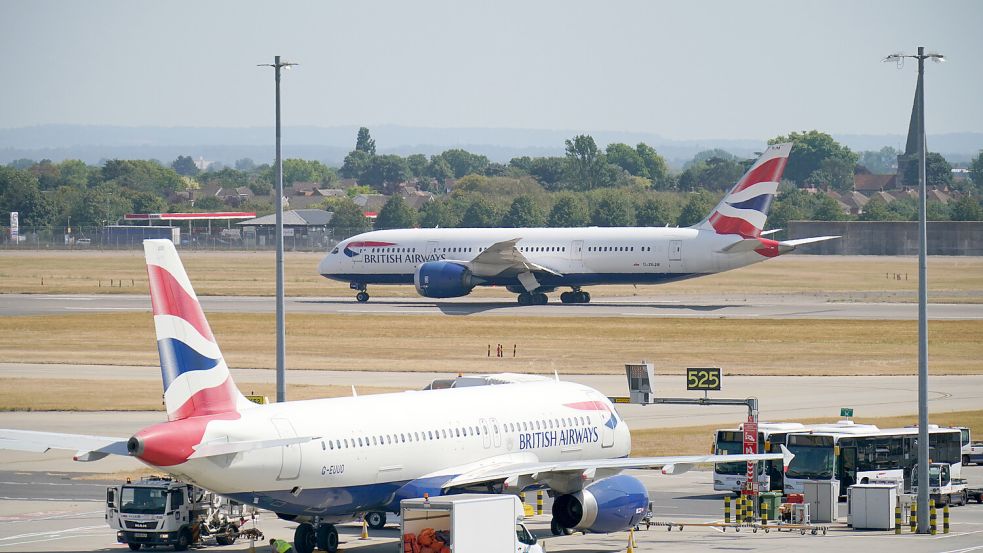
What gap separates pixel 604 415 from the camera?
3991 centimetres

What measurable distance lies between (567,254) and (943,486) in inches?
2371

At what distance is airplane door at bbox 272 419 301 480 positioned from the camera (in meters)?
30.9

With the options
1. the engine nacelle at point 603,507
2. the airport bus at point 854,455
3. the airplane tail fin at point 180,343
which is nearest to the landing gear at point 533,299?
the airport bus at point 854,455

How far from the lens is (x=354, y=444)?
107ft

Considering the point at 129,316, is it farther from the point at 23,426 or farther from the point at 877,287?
the point at 877,287

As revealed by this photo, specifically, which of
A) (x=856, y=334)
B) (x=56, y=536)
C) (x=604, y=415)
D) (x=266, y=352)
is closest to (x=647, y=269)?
(x=856, y=334)

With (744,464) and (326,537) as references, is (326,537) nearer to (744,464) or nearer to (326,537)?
(326,537)

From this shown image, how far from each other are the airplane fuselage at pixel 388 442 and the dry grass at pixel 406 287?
250ft

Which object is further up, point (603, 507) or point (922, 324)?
point (922, 324)

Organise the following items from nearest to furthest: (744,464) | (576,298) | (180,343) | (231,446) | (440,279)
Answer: (231,446) → (180,343) → (744,464) → (440,279) → (576,298)

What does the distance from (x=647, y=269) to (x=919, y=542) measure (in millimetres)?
62941

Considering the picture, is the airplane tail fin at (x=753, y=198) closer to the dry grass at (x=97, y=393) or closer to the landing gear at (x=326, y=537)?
the dry grass at (x=97, y=393)

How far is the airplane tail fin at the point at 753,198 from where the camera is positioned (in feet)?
308

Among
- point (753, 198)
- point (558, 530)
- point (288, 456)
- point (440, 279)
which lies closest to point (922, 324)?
point (558, 530)
